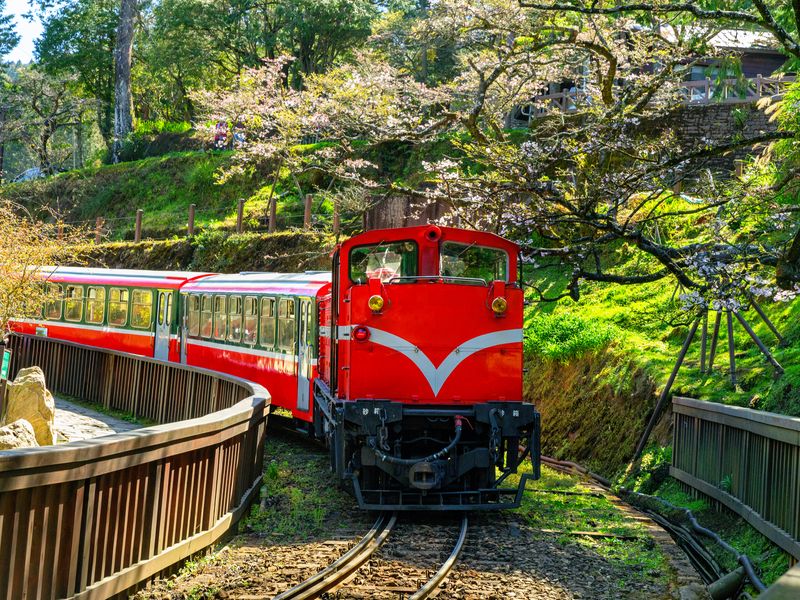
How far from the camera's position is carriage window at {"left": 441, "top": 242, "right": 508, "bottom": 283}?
36.8 ft

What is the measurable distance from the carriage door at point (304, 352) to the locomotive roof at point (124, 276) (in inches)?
266

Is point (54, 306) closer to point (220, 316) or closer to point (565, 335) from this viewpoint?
point (220, 316)

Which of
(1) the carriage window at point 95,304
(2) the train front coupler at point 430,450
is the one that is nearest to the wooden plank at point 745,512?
(2) the train front coupler at point 430,450

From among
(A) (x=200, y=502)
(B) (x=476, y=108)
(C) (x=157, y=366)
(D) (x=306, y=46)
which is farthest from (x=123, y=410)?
(D) (x=306, y=46)

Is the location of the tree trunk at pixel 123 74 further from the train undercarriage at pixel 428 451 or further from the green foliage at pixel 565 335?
the train undercarriage at pixel 428 451

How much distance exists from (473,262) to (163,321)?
518 inches

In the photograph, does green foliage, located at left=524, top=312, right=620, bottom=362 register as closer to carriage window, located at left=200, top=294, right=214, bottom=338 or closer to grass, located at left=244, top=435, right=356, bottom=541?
grass, located at left=244, top=435, right=356, bottom=541

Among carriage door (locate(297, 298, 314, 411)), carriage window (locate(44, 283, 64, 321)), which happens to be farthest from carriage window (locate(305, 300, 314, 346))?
carriage window (locate(44, 283, 64, 321))

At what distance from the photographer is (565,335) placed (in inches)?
749

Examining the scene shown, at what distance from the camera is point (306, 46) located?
43.7 m

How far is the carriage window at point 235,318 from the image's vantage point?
Result: 62.5 ft

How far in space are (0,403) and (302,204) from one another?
21573 mm

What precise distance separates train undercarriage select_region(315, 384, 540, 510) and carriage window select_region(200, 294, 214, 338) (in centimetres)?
995

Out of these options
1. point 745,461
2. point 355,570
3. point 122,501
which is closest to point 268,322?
point 745,461
